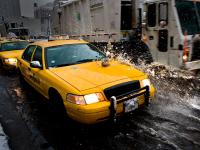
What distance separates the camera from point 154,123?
4754mm

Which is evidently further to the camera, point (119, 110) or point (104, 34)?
point (104, 34)

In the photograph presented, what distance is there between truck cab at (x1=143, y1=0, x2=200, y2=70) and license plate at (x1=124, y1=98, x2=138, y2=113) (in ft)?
10.3

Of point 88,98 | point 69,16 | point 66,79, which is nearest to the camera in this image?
point 88,98

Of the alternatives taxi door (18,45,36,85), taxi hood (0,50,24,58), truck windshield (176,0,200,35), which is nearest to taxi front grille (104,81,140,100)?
taxi door (18,45,36,85)

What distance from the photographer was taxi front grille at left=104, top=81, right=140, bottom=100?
4343 millimetres

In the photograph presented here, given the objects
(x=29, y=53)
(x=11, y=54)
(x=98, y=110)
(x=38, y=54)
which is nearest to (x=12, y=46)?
(x=11, y=54)

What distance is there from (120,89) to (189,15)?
4.22 meters

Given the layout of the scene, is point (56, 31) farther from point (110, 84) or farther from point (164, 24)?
point (110, 84)

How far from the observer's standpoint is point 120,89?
4430 mm

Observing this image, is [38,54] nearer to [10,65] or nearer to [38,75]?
[38,75]

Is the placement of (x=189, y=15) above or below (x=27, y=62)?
above

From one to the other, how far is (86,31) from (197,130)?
320 inches

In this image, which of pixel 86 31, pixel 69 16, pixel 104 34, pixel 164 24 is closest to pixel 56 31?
pixel 69 16

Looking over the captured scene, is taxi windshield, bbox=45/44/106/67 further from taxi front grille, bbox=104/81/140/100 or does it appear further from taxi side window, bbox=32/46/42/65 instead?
taxi front grille, bbox=104/81/140/100
